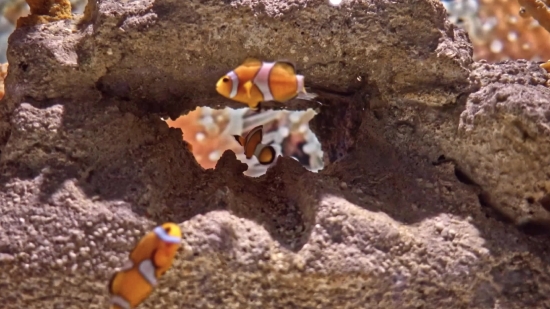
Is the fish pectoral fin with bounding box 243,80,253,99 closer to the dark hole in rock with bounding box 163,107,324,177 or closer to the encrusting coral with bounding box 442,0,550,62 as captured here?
the dark hole in rock with bounding box 163,107,324,177

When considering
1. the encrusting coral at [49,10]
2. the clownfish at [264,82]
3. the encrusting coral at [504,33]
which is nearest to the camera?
the clownfish at [264,82]

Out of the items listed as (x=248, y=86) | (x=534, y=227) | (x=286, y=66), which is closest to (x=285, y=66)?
(x=286, y=66)

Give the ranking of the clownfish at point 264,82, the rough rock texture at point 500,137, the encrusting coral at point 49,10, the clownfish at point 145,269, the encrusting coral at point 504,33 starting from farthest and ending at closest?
1. the encrusting coral at point 504,33
2. the encrusting coral at point 49,10
3. the rough rock texture at point 500,137
4. the clownfish at point 264,82
5. the clownfish at point 145,269

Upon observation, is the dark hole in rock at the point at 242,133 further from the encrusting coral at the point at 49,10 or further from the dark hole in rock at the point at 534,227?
the dark hole in rock at the point at 534,227

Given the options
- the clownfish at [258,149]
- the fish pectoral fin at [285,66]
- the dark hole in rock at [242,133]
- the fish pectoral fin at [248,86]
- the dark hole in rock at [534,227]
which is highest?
the fish pectoral fin at [285,66]

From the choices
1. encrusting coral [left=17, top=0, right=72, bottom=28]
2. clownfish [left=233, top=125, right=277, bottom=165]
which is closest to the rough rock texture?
clownfish [left=233, top=125, right=277, bottom=165]

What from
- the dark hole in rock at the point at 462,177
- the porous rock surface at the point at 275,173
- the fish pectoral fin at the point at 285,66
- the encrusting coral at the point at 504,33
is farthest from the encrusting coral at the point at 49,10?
the encrusting coral at the point at 504,33

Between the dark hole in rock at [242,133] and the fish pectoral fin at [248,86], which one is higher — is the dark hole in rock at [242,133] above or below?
below
